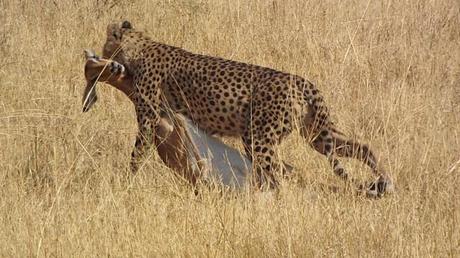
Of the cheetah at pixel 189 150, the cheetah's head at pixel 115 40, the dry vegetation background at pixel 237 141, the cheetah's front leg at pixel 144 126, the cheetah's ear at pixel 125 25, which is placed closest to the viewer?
the dry vegetation background at pixel 237 141

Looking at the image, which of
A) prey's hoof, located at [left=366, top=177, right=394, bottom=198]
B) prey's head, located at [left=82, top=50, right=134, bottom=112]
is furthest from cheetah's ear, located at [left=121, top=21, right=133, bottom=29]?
prey's hoof, located at [left=366, top=177, right=394, bottom=198]

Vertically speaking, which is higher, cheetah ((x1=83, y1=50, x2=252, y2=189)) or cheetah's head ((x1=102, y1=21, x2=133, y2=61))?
cheetah's head ((x1=102, y1=21, x2=133, y2=61))

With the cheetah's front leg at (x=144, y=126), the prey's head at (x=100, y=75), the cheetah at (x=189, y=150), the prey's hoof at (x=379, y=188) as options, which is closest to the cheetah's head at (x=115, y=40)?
the prey's head at (x=100, y=75)

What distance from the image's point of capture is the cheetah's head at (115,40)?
5.51 meters

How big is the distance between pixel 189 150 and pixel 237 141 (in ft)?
2.12

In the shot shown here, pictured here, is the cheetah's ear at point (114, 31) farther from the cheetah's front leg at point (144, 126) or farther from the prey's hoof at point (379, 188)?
the prey's hoof at point (379, 188)

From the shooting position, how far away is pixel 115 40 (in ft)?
18.2

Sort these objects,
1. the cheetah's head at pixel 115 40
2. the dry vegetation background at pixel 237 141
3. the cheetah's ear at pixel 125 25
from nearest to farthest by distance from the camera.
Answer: the dry vegetation background at pixel 237 141
the cheetah's head at pixel 115 40
the cheetah's ear at pixel 125 25

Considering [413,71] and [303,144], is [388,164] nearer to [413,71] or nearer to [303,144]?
[303,144]

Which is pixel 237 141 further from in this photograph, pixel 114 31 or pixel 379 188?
pixel 379 188

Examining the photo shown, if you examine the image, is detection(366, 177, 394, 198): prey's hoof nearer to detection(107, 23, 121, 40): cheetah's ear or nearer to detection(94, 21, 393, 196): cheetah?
detection(94, 21, 393, 196): cheetah

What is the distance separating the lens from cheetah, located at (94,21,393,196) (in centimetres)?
478

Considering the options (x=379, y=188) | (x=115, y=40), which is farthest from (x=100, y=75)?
(x=379, y=188)

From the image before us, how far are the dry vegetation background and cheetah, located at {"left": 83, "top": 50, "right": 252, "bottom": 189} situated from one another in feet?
0.29
